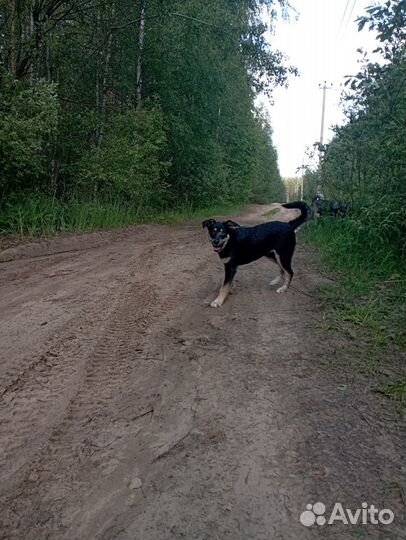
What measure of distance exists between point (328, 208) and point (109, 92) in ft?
24.7

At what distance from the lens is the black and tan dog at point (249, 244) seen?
511 centimetres

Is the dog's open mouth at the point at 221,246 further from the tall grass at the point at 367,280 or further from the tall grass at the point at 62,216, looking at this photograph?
the tall grass at the point at 62,216

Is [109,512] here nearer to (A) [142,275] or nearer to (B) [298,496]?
(B) [298,496]

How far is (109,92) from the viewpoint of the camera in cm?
1294

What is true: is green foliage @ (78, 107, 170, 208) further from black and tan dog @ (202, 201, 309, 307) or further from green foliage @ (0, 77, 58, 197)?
black and tan dog @ (202, 201, 309, 307)

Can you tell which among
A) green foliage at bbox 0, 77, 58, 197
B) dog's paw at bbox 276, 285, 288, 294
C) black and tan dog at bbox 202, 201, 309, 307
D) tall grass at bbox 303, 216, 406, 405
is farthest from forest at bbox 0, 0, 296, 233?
tall grass at bbox 303, 216, 406, 405

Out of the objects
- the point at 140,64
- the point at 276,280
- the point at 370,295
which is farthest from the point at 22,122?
the point at 370,295

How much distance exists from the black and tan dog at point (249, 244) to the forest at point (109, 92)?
5.26m

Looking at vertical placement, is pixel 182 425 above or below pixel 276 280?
below

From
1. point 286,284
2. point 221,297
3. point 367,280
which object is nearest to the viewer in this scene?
point 221,297

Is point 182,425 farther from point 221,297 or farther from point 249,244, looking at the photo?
point 249,244

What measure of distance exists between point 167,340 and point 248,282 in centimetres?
251

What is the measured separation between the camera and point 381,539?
1.78 metres

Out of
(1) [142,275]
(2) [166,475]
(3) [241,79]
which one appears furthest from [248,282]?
(3) [241,79]
